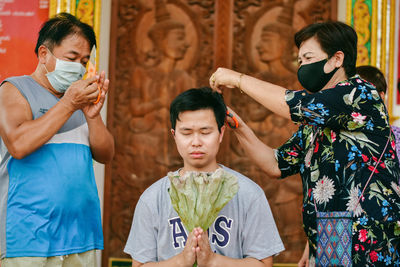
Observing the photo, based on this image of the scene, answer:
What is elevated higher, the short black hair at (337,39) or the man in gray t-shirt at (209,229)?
the short black hair at (337,39)

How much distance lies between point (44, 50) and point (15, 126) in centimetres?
46

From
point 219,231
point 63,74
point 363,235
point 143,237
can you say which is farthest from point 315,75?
point 63,74

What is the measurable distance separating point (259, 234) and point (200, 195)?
395mm

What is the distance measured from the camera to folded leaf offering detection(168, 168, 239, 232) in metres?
1.75

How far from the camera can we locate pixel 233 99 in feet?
13.8

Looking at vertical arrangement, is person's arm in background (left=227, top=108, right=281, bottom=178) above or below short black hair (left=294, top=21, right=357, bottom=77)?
below

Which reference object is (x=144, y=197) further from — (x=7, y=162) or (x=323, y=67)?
(x=323, y=67)

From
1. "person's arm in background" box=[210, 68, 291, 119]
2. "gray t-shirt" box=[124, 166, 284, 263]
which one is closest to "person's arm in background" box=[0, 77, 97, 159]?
"gray t-shirt" box=[124, 166, 284, 263]

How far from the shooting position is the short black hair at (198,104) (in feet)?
7.07

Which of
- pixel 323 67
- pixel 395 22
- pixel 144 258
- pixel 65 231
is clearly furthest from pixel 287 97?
pixel 395 22

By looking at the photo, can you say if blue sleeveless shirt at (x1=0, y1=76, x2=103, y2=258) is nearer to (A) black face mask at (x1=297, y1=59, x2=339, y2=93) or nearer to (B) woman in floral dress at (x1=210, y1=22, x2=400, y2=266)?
(B) woman in floral dress at (x1=210, y1=22, x2=400, y2=266)

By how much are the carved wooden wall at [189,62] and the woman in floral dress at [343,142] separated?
75.3 inches

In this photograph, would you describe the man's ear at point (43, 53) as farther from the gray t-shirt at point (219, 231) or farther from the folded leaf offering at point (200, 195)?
the folded leaf offering at point (200, 195)

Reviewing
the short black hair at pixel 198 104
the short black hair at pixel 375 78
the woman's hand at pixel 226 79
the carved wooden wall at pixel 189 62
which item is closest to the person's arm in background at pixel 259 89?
the woman's hand at pixel 226 79
